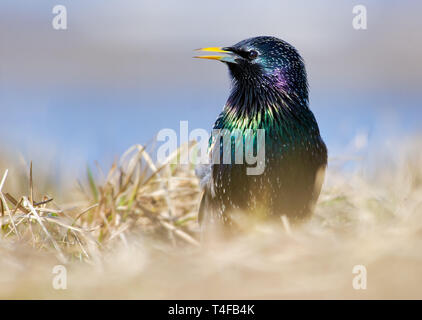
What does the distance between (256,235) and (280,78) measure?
1.63m

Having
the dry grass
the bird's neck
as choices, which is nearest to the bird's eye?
the bird's neck

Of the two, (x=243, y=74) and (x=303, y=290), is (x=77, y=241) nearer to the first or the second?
(x=303, y=290)

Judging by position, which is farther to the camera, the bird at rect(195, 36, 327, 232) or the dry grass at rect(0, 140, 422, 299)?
the bird at rect(195, 36, 327, 232)

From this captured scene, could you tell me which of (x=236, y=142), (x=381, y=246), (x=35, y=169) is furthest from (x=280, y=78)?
(x=35, y=169)

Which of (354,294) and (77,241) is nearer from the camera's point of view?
(354,294)

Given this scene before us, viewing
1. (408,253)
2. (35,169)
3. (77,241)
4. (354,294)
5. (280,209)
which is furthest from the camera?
(35,169)

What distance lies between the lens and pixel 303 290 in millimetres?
2184

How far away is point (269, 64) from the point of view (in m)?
4.12

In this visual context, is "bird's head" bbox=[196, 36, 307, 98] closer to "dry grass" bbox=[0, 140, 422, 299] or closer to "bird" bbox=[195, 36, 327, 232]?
"bird" bbox=[195, 36, 327, 232]

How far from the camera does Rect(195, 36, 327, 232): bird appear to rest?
13.0 feet

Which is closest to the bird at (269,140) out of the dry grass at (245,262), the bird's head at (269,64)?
the bird's head at (269,64)

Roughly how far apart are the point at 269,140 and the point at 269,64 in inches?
21.0

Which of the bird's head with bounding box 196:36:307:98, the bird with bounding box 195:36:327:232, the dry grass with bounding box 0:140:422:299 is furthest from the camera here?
the bird's head with bounding box 196:36:307:98

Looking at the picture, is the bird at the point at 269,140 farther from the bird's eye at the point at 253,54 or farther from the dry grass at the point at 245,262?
the dry grass at the point at 245,262
